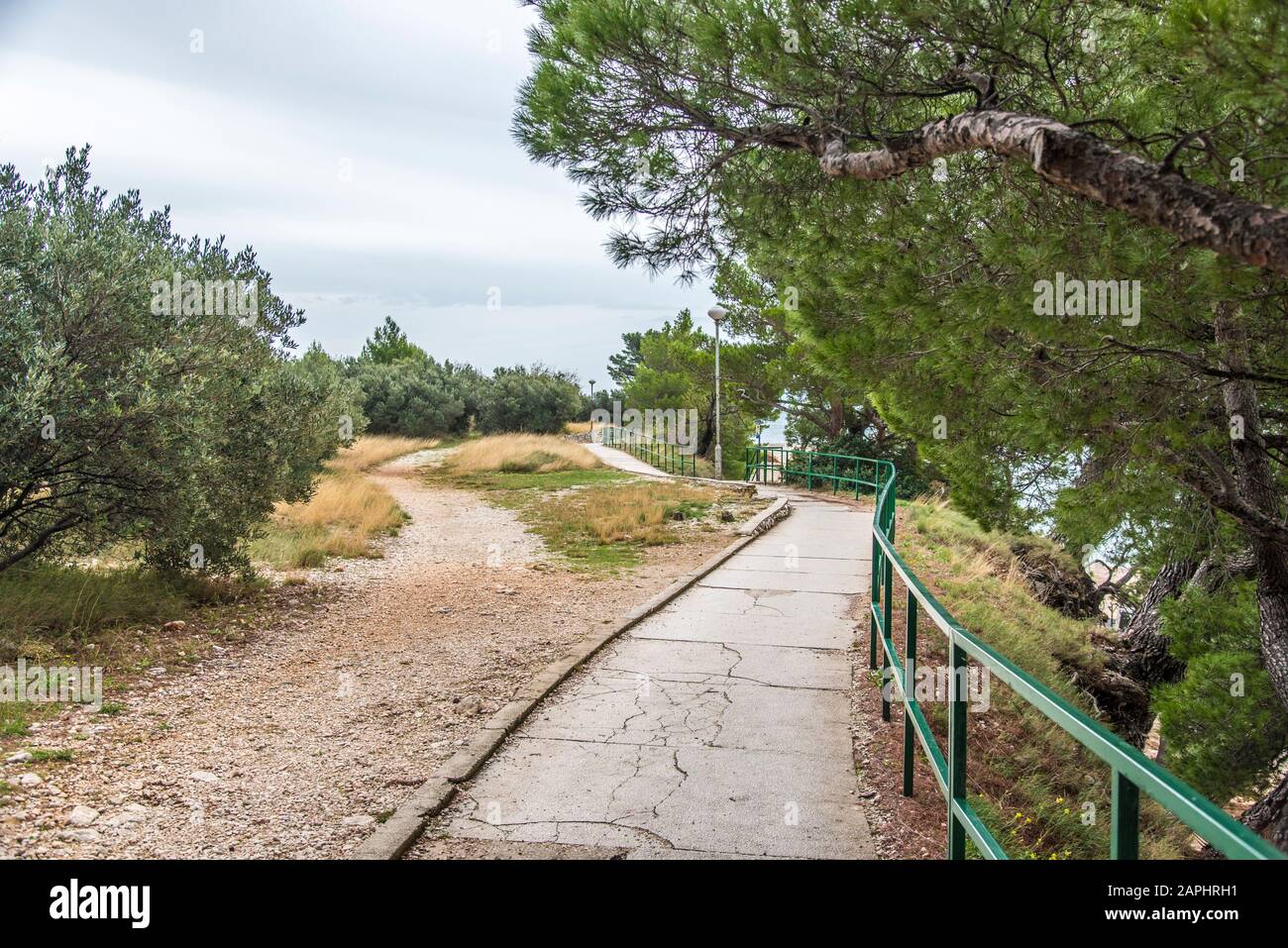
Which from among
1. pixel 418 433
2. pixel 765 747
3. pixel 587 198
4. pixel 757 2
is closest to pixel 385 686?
pixel 765 747

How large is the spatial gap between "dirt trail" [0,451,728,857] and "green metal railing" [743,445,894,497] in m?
14.1

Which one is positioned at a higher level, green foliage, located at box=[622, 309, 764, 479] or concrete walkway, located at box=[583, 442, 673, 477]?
green foliage, located at box=[622, 309, 764, 479]

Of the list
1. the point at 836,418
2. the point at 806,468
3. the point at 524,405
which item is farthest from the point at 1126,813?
the point at 524,405

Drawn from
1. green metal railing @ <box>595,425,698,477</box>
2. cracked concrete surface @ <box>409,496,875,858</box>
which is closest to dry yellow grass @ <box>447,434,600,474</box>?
green metal railing @ <box>595,425,698,477</box>

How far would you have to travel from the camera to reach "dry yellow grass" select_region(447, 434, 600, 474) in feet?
85.0

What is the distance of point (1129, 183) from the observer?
422cm

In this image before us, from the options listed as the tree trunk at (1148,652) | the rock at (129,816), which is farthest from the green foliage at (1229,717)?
the rock at (129,816)

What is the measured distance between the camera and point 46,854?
378 cm

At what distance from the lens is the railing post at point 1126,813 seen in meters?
1.88

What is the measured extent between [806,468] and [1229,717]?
53.0ft

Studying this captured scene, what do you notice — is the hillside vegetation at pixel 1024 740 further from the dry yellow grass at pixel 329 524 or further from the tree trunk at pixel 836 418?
the tree trunk at pixel 836 418

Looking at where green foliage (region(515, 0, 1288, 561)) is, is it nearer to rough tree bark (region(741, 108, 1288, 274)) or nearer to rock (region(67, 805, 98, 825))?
rough tree bark (region(741, 108, 1288, 274))

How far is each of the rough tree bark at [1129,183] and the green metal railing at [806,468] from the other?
17879 millimetres
